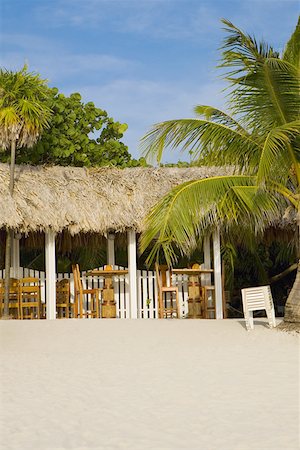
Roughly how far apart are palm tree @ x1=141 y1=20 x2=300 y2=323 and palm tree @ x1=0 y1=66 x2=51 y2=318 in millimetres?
2695

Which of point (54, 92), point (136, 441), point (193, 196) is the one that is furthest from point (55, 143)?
point (136, 441)

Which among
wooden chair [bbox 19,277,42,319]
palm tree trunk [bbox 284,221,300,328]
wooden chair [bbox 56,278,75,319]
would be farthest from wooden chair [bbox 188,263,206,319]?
palm tree trunk [bbox 284,221,300,328]

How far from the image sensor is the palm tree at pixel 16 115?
43.9 feet

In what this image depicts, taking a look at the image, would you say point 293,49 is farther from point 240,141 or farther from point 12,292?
point 12,292

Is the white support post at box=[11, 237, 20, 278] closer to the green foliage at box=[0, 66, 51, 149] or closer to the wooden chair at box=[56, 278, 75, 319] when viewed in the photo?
the wooden chair at box=[56, 278, 75, 319]

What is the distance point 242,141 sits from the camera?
11.3m

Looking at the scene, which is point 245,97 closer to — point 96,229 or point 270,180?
point 270,180

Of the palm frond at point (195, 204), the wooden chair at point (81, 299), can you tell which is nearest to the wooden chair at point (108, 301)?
the wooden chair at point (81, 299)

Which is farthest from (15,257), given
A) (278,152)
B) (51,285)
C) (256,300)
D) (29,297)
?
(278,152)

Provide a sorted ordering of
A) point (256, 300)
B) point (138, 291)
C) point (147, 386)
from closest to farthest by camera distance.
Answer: point (147, 386), point (256, 300), point (138, 291)

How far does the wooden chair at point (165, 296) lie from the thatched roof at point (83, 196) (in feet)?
3.09

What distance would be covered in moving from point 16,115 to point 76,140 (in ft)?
27.3

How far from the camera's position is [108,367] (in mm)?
9133

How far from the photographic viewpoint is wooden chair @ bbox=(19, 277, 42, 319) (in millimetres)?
13844
